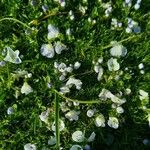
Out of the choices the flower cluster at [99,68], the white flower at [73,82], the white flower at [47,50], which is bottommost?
the white flower at [73,82]

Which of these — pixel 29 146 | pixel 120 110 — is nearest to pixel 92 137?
pixel 120 110

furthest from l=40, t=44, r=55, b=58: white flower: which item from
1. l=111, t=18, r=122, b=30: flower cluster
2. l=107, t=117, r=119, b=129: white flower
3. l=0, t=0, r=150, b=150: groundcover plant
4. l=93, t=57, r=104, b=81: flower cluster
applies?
l=107, t=117, r=119, b=129: white flower

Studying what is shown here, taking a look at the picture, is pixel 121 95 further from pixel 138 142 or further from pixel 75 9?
pixel 75 9

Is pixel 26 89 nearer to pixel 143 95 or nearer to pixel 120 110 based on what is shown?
pixel 120 110

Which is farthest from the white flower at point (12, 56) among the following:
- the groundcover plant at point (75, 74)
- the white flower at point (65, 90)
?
the white flower at point (65, 90)

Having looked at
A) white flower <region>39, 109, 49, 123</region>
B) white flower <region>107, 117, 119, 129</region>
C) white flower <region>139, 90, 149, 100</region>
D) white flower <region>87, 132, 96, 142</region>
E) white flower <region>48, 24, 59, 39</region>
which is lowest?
white flower <region>87, 132, 96, 142</region>

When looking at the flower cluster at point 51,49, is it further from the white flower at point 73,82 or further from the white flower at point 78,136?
the white flower at point 78,136

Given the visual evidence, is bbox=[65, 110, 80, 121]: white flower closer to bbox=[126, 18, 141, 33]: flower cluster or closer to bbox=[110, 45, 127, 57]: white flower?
bbox=[110, 45, 127, 57]: white flower
